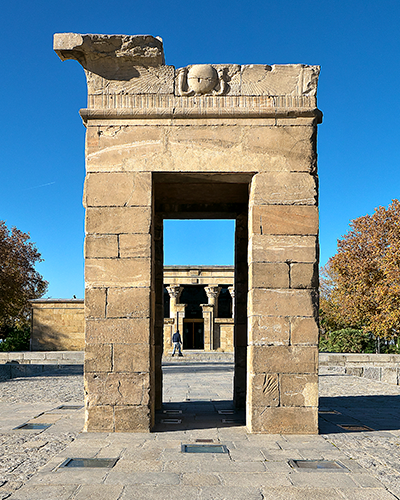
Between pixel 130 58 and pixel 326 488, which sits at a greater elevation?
pixel 130 58

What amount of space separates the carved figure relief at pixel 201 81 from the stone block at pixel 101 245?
2.15m

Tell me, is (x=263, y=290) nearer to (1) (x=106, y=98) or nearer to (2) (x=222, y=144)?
(2) (x=222, y=144)

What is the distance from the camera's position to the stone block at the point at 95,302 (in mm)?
6262

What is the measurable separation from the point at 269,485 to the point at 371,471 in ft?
3.60

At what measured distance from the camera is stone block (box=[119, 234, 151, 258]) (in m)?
6.34

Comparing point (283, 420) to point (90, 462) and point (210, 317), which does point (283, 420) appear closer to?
point (90, 462)

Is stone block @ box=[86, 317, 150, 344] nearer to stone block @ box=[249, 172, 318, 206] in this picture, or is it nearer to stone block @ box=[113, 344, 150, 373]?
stone block @ box=[113, 344, 150, 373]

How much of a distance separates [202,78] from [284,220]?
7.17 ft

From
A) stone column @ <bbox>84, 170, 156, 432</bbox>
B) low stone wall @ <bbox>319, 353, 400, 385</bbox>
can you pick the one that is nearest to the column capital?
low stone wall @ <bbox>319, 353, 400, 385</bbox>

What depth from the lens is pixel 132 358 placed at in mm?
6203

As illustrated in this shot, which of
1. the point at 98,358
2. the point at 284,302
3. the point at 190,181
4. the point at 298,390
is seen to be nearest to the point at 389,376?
the point at 298,390

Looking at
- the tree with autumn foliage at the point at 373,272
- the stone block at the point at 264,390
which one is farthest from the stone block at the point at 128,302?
the tree with autumn foliage at the point at 373,272

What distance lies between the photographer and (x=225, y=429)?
646 cm

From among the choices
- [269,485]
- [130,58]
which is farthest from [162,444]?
[130,58]
